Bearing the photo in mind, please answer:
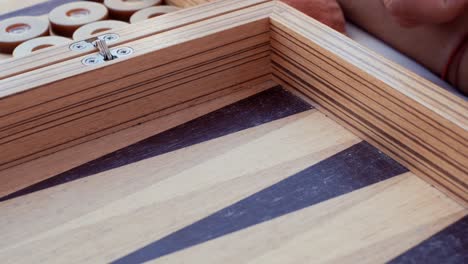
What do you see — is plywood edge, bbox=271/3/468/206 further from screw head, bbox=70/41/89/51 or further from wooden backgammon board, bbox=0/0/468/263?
screw head, bbox=70/41/89/51

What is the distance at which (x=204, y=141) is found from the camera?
1021 mm

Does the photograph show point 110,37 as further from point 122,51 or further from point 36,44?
point 36,44

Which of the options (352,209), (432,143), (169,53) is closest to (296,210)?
(352,209)

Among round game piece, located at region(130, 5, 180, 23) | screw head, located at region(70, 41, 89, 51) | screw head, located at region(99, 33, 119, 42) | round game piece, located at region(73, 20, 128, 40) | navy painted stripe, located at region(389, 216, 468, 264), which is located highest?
screw head, located at region(99, 33, 119, 42)

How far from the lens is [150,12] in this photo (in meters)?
1.37

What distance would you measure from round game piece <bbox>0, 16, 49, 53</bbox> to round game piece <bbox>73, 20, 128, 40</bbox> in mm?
89

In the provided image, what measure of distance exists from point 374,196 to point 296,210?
12 cm

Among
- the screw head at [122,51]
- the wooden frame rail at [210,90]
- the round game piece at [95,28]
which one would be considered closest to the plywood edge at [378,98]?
the wooden frame rail at [210,90]

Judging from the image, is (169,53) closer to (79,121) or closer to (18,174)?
(79,121)

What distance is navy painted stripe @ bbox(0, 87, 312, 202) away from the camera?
98 centimetres

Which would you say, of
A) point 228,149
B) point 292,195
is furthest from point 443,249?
point 228,149

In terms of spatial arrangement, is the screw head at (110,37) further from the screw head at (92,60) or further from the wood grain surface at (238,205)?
the wood grain surface at (238,205)

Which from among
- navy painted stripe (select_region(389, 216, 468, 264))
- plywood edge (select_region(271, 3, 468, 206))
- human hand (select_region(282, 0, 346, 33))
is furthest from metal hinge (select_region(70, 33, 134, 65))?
navy painted stripe (select_region(389, 216, 468, 264))

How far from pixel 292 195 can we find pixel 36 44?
0.67 meters
